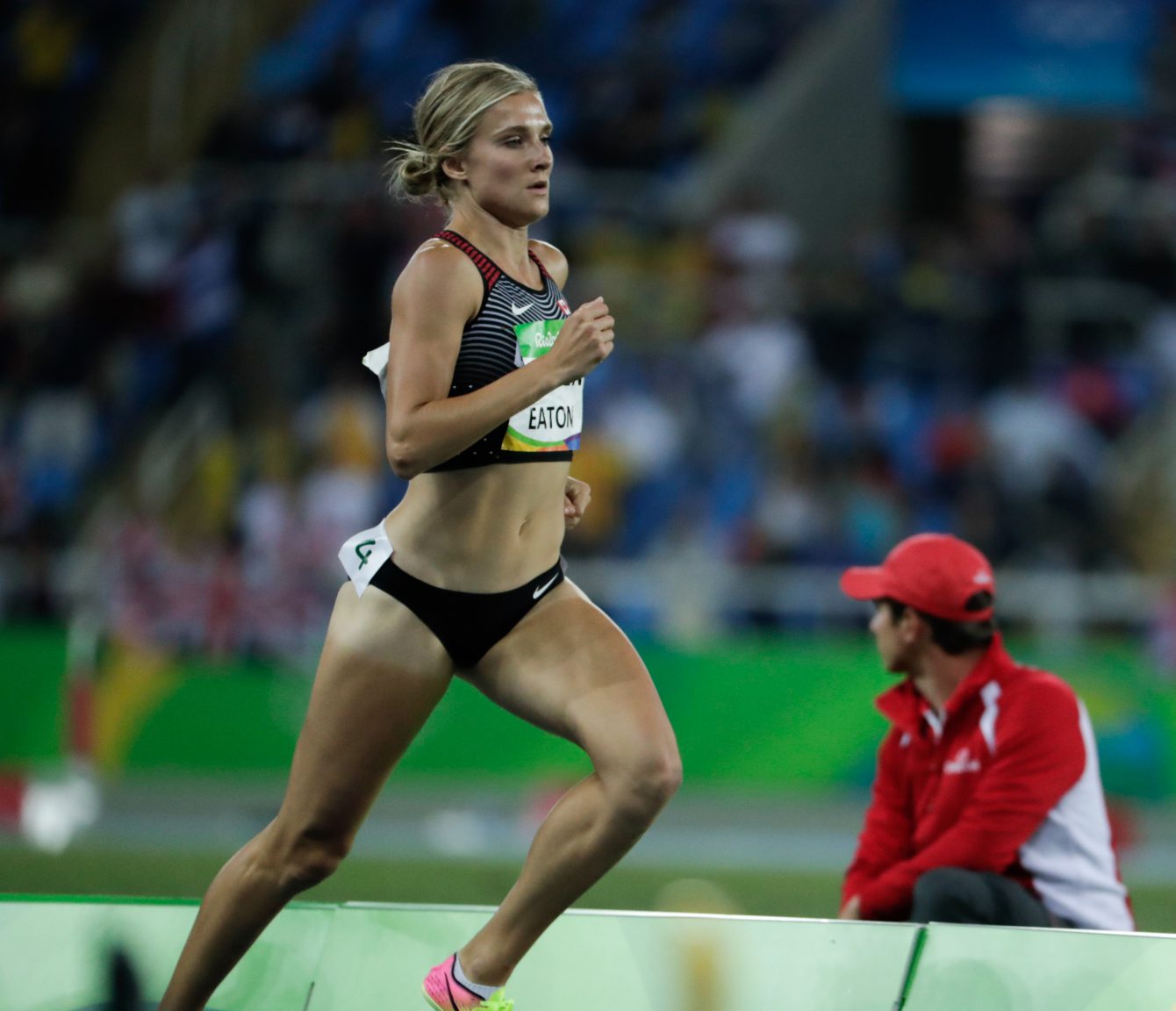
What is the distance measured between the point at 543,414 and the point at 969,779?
1641mm

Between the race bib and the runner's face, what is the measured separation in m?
0.27

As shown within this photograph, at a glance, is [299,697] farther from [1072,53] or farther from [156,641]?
[1072,53]

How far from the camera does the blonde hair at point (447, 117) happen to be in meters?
4.10

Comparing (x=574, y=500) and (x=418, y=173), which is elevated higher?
(x=418, y=173)

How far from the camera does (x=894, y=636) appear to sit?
5.03 meters

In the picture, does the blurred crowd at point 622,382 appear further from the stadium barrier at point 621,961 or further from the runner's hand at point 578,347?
the runner's hand at point 578,347

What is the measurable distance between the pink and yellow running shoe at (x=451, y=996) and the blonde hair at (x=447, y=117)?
A: 5.72ft

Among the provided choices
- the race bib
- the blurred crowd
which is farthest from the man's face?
the blurred crowd

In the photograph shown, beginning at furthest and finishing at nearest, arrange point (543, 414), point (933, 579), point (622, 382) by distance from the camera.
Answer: point (622, 382) < point (933, 579) < point (543, 414)

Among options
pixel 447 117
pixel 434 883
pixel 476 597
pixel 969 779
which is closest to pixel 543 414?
pixel 476 597

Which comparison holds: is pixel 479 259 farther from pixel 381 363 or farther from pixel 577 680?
pixel 577 680

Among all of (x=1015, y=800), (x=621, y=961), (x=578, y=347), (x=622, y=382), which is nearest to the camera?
(x=578, y=347)

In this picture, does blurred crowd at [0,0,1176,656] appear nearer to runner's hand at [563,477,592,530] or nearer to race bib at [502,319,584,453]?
runner's hand at [563,477,592,530]

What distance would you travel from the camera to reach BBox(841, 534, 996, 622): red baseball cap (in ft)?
16.2
